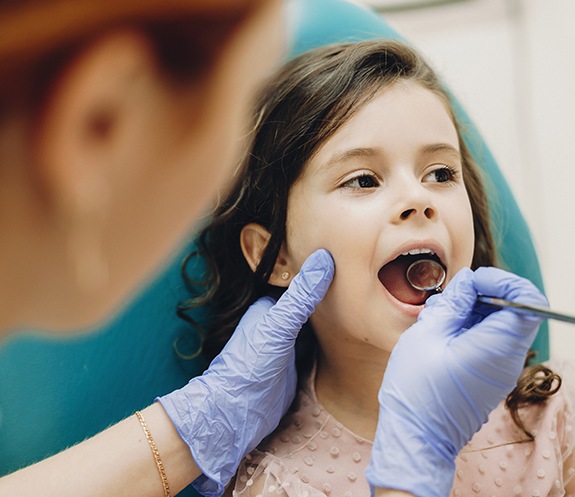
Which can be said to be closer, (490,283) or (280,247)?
(490,283)

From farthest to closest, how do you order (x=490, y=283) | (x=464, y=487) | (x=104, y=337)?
(x=104, y=337)
(x=464, y=487)
(x=490, y=283)

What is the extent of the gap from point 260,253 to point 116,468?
384mm

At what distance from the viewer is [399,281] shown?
97cm

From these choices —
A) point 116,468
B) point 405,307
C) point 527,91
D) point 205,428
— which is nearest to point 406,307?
point 405,307

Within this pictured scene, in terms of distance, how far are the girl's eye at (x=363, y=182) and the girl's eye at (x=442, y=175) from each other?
74 mm

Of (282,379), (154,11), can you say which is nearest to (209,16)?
(154,11)

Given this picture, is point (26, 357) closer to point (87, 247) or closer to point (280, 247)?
point (280, 247)

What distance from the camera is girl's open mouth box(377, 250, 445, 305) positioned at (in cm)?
96

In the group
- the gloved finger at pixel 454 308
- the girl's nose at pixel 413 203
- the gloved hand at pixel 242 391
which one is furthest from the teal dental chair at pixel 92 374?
the gloved finger at pixel 454 308

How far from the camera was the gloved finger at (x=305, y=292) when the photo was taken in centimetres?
97

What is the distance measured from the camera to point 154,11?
27 centimetres

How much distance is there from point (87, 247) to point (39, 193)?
33 millimetres

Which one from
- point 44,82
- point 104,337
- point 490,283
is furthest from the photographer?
point 104,337

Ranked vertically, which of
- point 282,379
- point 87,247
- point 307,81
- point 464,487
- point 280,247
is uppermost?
point 87,247
